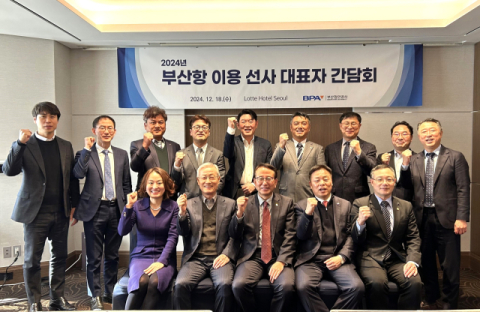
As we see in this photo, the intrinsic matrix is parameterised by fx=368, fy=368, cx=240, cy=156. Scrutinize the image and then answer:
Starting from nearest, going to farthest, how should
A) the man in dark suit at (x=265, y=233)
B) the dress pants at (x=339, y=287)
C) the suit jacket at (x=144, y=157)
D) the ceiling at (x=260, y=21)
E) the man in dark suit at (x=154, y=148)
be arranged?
the dress pants at (x=339, y=287), the man in dark suit at (x=265, y=233), the suit jacket at (x=144, y=157), the man in dark suit at (x=154, y=148), the ceiling at (x=260, y=21)

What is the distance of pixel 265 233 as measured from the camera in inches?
120

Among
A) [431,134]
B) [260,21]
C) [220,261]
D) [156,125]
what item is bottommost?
[220,261]

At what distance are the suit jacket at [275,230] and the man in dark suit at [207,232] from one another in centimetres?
11

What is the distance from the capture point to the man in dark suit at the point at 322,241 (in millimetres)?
2844

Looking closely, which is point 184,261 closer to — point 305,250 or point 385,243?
point 305,250

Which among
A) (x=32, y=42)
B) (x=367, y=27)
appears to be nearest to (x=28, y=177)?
(x=32, y=42)

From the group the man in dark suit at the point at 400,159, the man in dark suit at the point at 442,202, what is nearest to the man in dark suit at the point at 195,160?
the man in dark suit at the point at 400,159

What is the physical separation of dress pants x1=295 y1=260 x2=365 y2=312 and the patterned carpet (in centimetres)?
145

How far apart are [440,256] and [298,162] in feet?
5.19

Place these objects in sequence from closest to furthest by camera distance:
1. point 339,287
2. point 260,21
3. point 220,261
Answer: point 339,287
point 220,261
point 260,21

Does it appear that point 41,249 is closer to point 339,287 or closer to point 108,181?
point 108,181

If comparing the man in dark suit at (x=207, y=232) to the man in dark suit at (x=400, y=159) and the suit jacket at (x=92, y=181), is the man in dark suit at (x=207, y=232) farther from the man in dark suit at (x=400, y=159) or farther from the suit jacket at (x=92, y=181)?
the man in dark suit at (x=400, y=159)

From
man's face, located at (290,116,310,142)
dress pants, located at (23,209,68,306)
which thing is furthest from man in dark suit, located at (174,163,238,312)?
dress pants, located at (23,209,68,306)

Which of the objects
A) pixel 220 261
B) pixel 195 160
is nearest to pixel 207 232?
pixel 220 261
